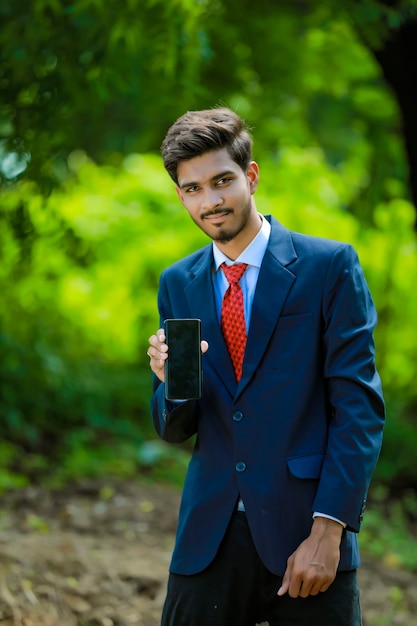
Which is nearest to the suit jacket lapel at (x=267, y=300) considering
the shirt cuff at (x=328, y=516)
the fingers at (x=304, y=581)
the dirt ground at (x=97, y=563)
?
the shirt cuff at (x=328, y=516)

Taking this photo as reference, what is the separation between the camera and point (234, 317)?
251cm

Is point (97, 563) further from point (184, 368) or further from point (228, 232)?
point (228, 232)

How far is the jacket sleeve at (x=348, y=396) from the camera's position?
227 centimetres

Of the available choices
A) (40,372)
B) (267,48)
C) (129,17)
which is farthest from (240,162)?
(40,372)

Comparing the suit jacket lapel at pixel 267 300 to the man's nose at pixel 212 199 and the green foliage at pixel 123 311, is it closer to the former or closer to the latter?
the man's nose at pixel 212 199

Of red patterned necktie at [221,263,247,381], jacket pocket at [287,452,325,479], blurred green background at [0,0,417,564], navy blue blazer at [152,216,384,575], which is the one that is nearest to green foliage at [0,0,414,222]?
blurred green background at [0,0,417,564]

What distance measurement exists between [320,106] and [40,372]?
11.0 feet

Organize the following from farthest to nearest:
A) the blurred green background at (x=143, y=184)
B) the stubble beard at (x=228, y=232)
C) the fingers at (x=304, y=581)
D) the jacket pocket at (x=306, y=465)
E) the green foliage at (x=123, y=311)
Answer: the green foliage at (x=123, y=311) < the blurred green background at (x=143, y=184) < the stubble beard at (x=228, y=232) < the jacket pocket at (x=306, y=465) < the fingers at (x=304, y=581)

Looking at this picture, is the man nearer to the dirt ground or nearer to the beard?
the beard

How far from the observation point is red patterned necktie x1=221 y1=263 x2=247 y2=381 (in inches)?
98.2

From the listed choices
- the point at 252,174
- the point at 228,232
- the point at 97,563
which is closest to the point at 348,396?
the point at 228,232

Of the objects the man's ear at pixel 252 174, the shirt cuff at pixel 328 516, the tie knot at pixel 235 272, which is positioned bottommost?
the shirt cuff at pixel 328 516

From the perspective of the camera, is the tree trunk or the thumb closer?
the thumb

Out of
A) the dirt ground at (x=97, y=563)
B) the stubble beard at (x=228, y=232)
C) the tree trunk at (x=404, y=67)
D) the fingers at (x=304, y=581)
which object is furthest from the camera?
the tree trunk at (x=404, y=67)
